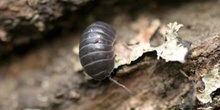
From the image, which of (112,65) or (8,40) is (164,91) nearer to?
(112,65)

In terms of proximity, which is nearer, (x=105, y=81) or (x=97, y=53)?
(x=97, y=53)

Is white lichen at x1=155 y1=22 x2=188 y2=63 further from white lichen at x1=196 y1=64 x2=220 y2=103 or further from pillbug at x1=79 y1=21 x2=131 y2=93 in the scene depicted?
pillbug at x1=79 y1=21 x2=131 y2=93

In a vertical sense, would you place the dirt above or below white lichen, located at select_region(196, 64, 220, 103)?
above

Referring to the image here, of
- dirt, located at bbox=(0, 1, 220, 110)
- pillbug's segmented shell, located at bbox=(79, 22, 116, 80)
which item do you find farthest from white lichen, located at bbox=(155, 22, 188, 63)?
pillbug's segmented shell, located at bbox=(79, 22, 116, 80)

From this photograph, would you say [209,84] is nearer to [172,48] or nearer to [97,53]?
[172,48]

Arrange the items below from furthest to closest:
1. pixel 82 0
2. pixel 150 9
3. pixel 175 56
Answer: pixel 150 9, pixel 82 0, pixel 175 56

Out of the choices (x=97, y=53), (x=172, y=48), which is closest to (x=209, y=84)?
(x=172, y=48)

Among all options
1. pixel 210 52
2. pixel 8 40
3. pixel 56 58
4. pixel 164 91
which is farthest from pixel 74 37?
pixel 210 52
